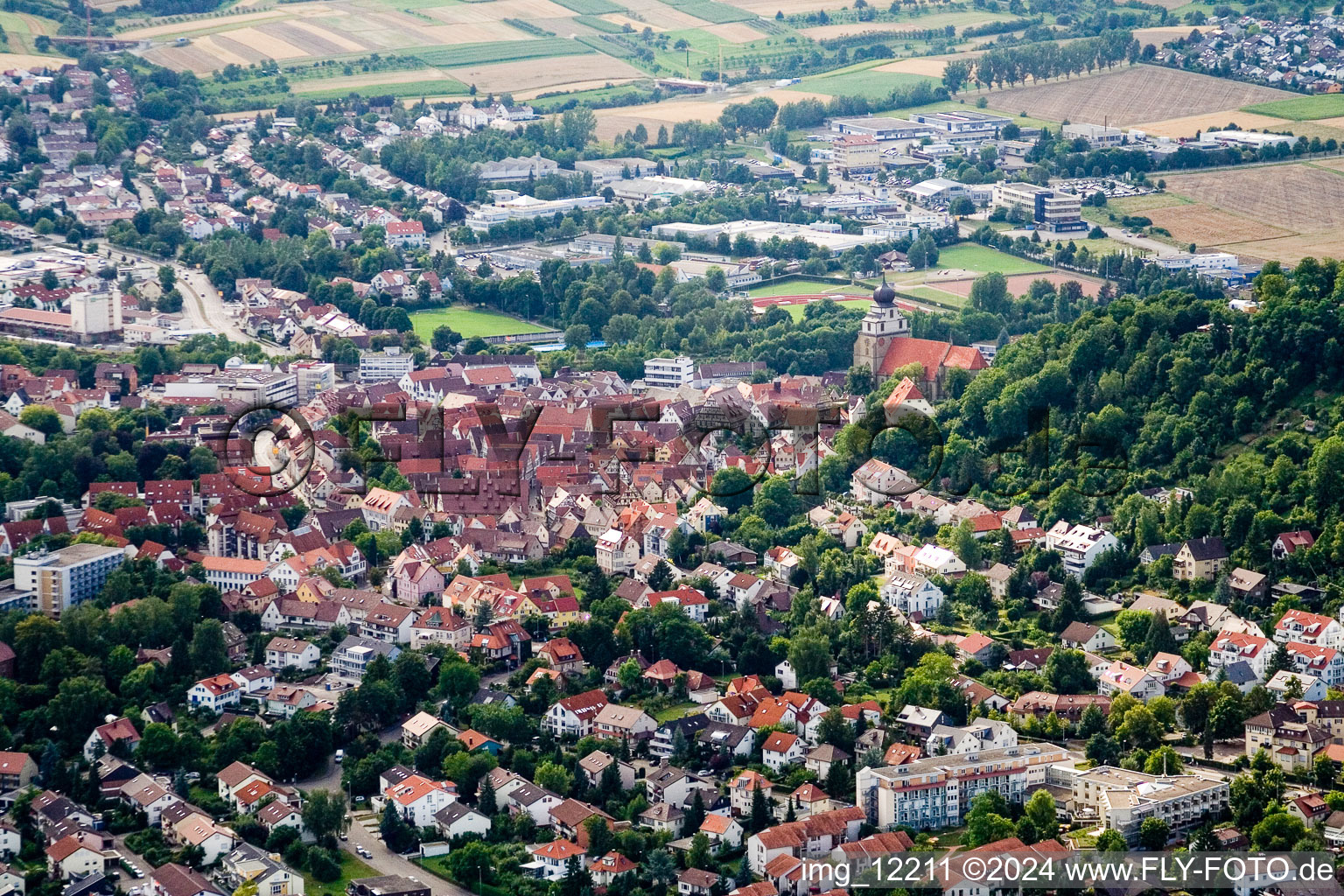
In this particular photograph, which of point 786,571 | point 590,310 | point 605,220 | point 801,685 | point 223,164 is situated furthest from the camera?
point 223,164

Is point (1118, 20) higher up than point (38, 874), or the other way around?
point (1118, 20)

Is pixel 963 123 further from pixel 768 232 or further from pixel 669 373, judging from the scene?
pixel 669 373

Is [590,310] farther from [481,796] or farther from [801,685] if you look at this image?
[481,796]

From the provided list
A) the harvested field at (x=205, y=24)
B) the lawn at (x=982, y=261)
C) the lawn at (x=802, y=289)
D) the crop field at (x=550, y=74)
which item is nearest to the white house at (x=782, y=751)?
Answer: the lawn at (x=802, y=289)

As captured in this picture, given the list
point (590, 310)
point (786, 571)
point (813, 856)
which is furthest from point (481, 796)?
point (590, 310)

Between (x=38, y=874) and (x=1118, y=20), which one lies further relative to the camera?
(x=1118, y=20)

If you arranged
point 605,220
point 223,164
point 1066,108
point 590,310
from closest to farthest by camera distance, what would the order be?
1. point 590,310
2. point 605,220
3. point 223,164
4. point 1066,108

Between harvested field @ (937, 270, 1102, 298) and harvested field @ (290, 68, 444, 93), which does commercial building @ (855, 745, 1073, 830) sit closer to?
harvested field @ (937, 270, 1102, 298)

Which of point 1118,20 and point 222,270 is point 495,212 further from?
point 1118,20
